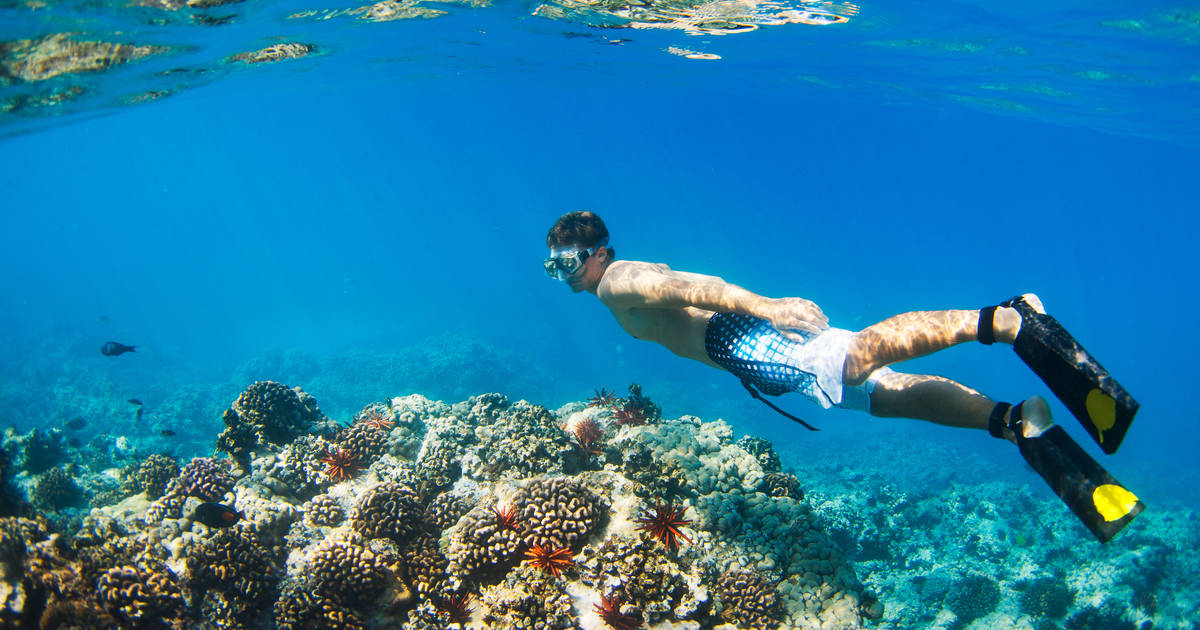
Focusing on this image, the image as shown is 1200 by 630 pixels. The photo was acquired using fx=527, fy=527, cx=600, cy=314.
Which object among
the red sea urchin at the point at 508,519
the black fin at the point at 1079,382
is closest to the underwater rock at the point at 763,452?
the red sea urchin at the point at 508,519

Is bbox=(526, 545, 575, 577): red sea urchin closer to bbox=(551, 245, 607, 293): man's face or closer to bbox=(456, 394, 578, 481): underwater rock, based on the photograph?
bbox=(456, 394, 578, 481): underwater rock

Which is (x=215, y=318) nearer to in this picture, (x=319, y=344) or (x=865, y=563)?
(x=319, y=344)

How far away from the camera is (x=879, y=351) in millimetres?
3980

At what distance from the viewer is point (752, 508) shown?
5.35 metres

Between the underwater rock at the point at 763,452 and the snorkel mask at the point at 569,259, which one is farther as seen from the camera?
the underwater rock at the point at 763,452

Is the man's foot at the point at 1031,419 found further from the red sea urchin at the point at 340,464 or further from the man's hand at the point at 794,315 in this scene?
the red sea urchin at the point at 340,464

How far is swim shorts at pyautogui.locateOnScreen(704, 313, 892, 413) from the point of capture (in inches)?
162

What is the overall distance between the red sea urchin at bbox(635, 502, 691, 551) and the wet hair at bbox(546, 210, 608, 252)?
2.50m

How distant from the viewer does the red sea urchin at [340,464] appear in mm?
6242

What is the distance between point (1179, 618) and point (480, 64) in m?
27.2

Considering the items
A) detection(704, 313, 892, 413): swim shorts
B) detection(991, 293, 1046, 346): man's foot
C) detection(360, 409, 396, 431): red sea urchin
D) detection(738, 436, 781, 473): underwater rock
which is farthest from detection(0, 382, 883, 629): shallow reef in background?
detection(991, 293, 1046, 346): man's foot

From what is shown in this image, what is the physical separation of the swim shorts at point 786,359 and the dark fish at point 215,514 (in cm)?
519

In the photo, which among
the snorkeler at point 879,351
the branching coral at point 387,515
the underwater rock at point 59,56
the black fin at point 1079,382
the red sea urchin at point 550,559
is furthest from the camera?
the underwater rock at point 59,56

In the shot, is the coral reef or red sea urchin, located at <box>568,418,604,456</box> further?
the coral reef
